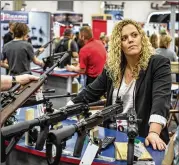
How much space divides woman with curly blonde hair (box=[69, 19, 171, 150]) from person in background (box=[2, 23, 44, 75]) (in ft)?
7.59

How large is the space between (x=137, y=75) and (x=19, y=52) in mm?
2553

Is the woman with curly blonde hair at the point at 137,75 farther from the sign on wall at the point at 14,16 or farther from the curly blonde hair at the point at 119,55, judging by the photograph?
the sign on wall at the point at 14,16

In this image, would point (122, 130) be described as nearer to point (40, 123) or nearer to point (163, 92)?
point (163, 92)

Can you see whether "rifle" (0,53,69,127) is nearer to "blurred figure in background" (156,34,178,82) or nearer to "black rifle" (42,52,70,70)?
"black rifle" (42,52,70,70)

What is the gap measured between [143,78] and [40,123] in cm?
89

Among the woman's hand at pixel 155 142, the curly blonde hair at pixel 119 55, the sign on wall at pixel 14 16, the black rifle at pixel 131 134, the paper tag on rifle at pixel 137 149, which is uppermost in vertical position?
the sign on wall at pixel 14 16

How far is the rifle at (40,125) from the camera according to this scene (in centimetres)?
113

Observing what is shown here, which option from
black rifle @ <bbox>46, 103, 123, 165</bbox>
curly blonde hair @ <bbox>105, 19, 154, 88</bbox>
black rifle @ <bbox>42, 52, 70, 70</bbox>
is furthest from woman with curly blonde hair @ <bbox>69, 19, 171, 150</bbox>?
black rifle @ <bbox>42, 52, 70, 70</bbox>

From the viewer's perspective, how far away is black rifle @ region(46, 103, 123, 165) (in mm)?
1052

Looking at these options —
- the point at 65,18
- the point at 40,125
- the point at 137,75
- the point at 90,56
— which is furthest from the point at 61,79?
the point at 65,18

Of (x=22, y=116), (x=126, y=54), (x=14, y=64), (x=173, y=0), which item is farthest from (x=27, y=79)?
(x=173, y=0)

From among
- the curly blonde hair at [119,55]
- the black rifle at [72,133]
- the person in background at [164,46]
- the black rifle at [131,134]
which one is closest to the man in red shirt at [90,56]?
the person in background at [164,46]

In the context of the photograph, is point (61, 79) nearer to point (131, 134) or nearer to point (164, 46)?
point (164, 46)

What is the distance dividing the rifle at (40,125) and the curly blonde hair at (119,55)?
50 centimetres
